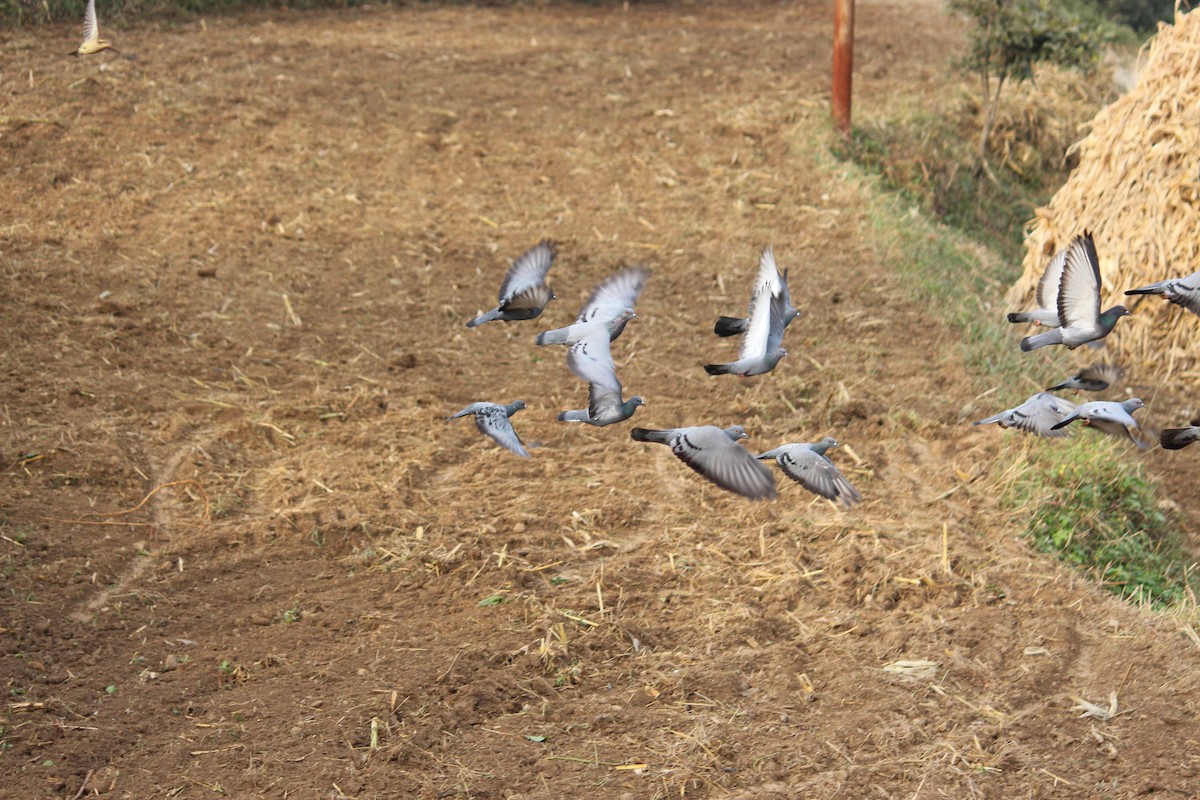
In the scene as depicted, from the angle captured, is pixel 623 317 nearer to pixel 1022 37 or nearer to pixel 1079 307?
pixel 1079 307

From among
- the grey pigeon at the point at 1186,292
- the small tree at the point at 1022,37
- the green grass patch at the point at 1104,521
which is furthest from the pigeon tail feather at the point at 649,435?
the small tree at the point at 1022,37

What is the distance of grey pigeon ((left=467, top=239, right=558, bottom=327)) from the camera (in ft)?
15.9

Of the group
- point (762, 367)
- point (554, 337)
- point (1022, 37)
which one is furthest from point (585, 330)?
point (1022, 37)

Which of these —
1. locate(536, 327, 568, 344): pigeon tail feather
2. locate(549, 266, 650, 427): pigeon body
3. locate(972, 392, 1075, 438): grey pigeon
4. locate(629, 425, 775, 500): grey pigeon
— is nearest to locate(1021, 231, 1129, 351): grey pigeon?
locate(972, 392, 1075, 438): grey pigeon

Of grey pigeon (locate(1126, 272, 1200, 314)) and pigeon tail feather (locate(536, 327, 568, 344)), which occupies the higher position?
grey pigeon (locate(1126, 272, 1200, 314))

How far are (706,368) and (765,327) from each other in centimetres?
85

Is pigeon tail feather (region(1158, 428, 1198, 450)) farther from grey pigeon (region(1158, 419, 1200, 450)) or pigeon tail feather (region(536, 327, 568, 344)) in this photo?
pigeon tail feather (region(536, 327, 568, 344))

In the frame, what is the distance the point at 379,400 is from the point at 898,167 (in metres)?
5.12

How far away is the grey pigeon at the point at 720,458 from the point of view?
3900mm

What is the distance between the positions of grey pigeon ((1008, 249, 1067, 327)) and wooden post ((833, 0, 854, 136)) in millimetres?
3321

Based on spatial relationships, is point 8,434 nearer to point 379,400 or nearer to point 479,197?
point 379,400

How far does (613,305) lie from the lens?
16.7 feet

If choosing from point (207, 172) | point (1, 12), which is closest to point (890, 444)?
point (207, 172)

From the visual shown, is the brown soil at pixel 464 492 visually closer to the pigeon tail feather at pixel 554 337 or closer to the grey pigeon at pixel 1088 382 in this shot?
the grey pigeon at pixel 1088 382
